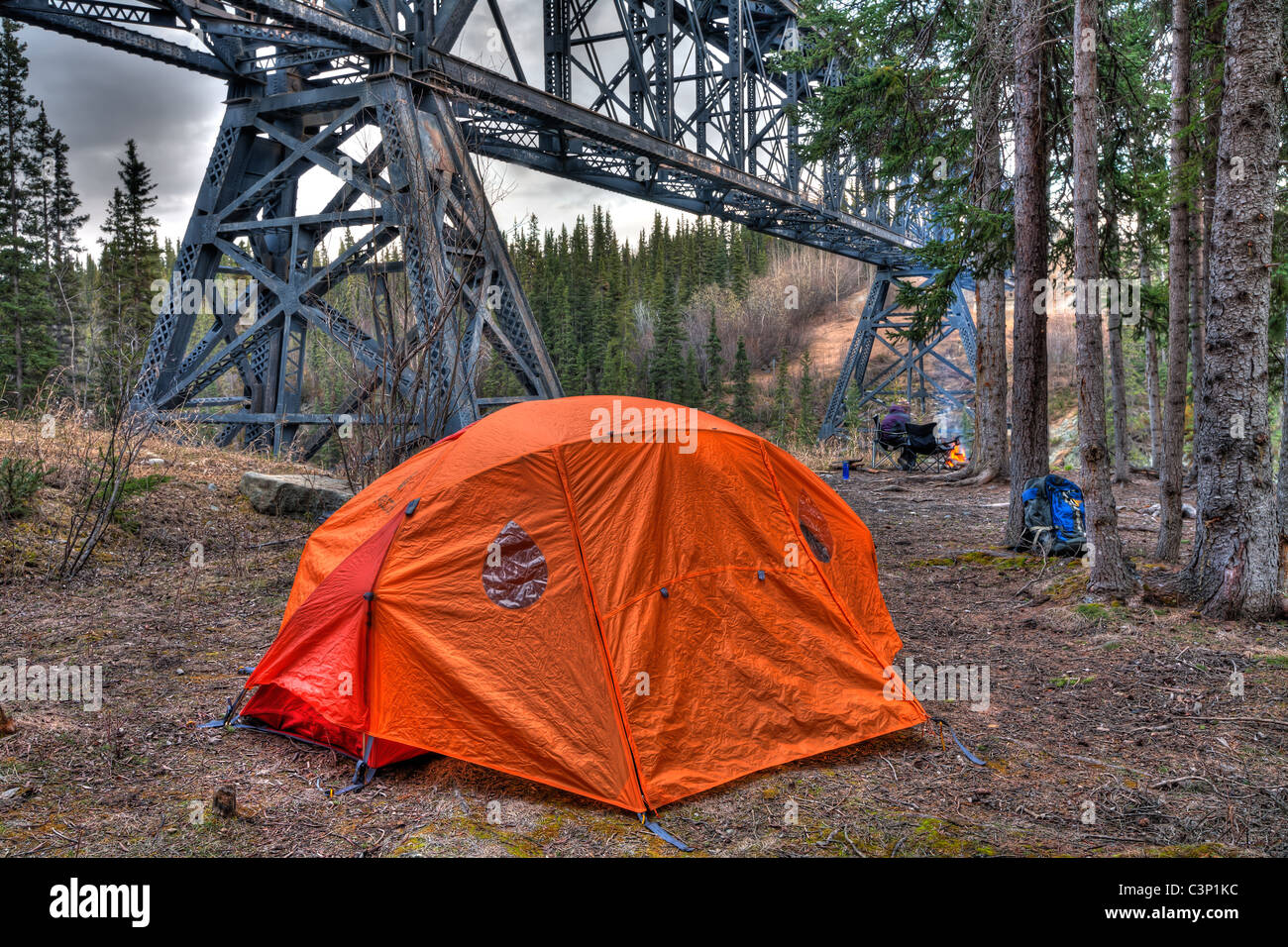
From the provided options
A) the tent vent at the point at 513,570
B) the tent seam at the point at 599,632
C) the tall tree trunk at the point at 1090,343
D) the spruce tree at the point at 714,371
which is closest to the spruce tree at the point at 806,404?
the spruce tree at the point at 714,371

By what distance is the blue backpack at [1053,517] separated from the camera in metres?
8.25

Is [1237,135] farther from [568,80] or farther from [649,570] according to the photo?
[568,80]

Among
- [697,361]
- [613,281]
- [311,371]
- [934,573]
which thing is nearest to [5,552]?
[934,573]

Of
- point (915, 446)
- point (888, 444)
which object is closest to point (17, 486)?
point (915, 446)

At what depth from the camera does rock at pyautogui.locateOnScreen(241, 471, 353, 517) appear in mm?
9688

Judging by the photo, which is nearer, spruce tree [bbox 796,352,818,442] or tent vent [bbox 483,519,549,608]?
tent vent [bbox 483,519,549,608]

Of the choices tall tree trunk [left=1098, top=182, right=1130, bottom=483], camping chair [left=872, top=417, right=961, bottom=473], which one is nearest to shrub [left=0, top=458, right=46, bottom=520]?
tall tree trunk [left=1098, top=182, right=1130, bottom=483]

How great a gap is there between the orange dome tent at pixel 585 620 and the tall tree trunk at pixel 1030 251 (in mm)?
5161

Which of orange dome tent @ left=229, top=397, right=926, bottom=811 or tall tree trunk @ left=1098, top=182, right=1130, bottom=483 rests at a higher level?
tall tree trunk @ left=1098, top=182, right=1130, bottom=483

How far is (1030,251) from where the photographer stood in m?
8.76

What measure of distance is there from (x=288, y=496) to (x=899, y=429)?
46.1ft

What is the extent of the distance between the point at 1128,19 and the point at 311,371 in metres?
53.5

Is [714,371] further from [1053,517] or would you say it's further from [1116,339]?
[1053,517]

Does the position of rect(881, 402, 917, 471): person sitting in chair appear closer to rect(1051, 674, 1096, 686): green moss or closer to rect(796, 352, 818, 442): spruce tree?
rect(1051, 674, 1096, 686): green moss
